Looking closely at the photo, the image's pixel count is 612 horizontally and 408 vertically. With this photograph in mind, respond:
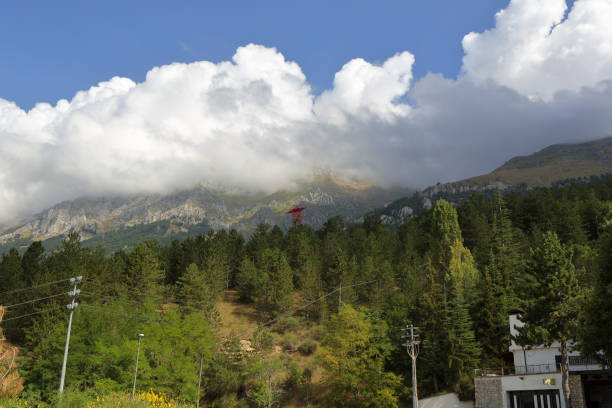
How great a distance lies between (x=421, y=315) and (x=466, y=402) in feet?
40.8

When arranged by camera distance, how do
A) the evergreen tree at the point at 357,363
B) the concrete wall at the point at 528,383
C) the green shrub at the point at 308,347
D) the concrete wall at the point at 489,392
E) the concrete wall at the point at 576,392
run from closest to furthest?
the concrete wall at the point at 576,392, the concrete wall at the point at 528,383, the concrete wall at the point at 489,392, the evergreen tree at the point at 357,363, the green shrub at the point at 308,347

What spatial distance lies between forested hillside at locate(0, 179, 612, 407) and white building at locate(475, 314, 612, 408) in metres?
3.34

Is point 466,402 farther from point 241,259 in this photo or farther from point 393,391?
point 241,259

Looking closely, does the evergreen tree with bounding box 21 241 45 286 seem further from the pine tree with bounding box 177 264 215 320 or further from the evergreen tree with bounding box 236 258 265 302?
the evergreen tree with bounding box 236 258 265 302

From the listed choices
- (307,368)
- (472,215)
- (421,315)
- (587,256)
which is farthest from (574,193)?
(307,368)

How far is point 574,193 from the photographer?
108500mm

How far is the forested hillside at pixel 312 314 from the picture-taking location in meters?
45.3

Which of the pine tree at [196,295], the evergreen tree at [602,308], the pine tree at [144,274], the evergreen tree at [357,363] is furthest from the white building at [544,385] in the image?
the pine tree at [144,274]

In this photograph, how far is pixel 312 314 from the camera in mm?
78062

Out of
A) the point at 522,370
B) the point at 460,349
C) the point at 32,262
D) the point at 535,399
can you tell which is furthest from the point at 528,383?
the point at 32,262

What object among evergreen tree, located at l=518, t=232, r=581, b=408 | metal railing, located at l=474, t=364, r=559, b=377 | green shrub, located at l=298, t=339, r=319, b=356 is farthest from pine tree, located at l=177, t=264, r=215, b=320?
evergreen tree, located at l=518, t=232, r=581, b=408

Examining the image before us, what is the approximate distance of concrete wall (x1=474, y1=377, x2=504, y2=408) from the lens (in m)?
45.6

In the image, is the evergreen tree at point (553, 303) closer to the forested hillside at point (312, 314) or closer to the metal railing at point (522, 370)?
the forested hillside at point (312, 314)

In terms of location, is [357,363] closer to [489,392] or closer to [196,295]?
[489,392]
